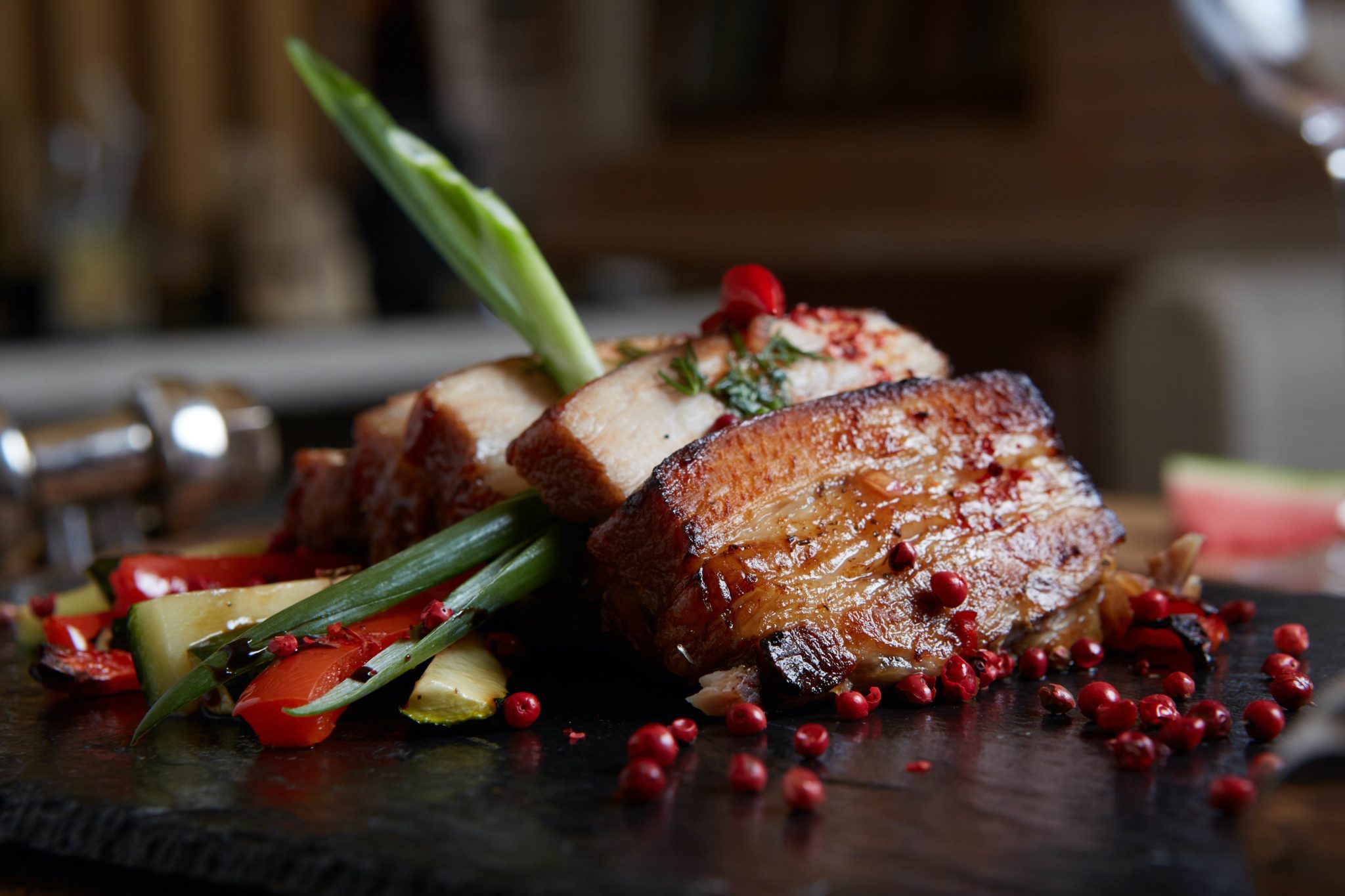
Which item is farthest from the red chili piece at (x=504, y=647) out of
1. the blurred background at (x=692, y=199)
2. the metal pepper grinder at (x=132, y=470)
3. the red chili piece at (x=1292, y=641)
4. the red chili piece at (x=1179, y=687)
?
the blurred background at (x=692, y=199)

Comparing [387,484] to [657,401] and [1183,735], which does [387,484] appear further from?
[1183,735]

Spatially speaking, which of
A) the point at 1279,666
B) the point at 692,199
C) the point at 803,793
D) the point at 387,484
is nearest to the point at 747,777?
the point at 803,793

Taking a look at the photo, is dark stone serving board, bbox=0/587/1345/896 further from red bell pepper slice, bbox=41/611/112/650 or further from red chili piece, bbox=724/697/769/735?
red bell pepper slice, bbox=41/611/112/650

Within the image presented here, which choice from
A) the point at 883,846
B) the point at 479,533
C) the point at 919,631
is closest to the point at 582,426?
the point at 479,533

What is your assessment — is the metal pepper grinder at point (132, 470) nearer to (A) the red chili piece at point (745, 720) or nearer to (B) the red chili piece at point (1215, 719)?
(A) the red chili piece at point (745, 720)

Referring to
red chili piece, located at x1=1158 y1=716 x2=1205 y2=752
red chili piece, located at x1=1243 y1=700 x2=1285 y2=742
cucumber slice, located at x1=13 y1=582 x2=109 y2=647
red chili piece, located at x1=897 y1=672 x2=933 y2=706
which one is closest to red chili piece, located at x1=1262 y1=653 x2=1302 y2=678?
red chili piece, located at x1=1243 y1=700 x2=1285 y2=742

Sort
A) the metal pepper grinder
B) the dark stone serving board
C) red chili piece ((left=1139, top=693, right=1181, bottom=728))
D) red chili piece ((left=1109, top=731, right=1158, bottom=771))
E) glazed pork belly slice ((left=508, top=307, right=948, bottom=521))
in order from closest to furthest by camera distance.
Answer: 1. the dark stone serving board
2. red chili piece ((left=1109, top=731, right=1158, bottom=771))
3. red chili piece ((left=1139, top=693, right=1181, bottom=728))
4. glazed pork belly slice ((left=508, top=307, right=948, bottom=521))
5. the metal pepper grinder
